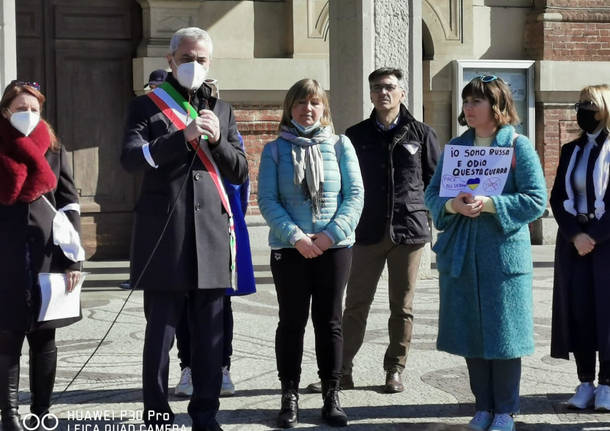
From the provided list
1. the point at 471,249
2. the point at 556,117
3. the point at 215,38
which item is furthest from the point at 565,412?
the point at 556,117

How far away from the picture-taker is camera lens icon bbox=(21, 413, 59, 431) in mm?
5617

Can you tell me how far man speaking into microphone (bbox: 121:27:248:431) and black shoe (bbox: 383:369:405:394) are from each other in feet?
4.43

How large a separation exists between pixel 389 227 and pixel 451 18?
8.69 meters

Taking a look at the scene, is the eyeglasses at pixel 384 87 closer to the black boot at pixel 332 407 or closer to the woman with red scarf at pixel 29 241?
the black boot at pixel 332 407

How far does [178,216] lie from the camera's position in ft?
18.2

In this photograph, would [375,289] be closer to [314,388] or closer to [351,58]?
[314,388]

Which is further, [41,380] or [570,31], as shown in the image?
[570,31]

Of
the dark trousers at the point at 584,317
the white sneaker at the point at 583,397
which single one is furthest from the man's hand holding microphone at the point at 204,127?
the white sneaker at the point at 583,397

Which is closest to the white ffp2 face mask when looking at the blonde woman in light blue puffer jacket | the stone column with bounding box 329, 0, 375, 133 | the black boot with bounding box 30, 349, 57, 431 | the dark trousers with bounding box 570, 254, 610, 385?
the blonde woman in light blue puffer jacket

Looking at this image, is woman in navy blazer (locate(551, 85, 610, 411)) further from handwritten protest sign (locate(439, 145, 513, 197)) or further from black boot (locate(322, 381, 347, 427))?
black boot (locate(322, 381, 347, 427))

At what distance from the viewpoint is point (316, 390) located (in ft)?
21.9

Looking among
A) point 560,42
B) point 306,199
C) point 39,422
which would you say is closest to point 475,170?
point 306,199

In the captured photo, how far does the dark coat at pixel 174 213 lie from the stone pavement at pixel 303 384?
812mm

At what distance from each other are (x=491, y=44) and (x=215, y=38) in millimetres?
3732
